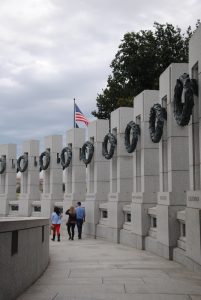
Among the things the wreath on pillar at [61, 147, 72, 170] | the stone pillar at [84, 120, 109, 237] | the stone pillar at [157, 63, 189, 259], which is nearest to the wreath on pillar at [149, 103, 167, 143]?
the stone pillar at [157, 63, 189, 259]

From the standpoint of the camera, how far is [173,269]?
11125mm

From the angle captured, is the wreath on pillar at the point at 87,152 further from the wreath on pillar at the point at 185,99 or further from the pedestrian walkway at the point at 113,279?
the wreath on pillar at the point at 185,99

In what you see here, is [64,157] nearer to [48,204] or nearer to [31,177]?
[48,204]

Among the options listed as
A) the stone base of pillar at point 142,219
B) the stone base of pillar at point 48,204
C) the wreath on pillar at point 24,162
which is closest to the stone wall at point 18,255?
the stone base of pillar at point 142,219

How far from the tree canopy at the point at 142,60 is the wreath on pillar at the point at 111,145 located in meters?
14.6

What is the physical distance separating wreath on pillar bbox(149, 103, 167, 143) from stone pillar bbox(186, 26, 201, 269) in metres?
2.44

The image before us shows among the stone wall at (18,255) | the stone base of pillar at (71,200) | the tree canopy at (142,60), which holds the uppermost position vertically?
the tree canopy at (142,60)

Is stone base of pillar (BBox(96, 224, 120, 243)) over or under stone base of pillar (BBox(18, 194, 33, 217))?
under

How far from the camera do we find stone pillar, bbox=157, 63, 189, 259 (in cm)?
1306

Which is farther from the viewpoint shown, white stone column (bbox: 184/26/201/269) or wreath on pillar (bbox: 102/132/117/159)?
wreath on pillar (bbox: 102/132/117/159)

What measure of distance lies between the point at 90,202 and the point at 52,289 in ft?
44.3

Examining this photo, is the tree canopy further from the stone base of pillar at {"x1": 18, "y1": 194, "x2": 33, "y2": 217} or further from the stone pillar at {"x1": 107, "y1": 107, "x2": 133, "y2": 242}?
the stone pillar at {"x1": 107, "y1": 107, "x2": 133, "y2": 242}

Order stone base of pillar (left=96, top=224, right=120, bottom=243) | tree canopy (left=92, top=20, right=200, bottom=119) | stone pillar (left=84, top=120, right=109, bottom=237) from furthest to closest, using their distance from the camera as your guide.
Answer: tree canopy (left=92, top=20, right=200, bottom=119) < stone pillar (left=84, top=120, right=109, bottom=237) < stone base of pillar (left=96, top=224, right=120, bottom=243)

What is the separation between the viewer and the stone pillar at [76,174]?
80.2ft
